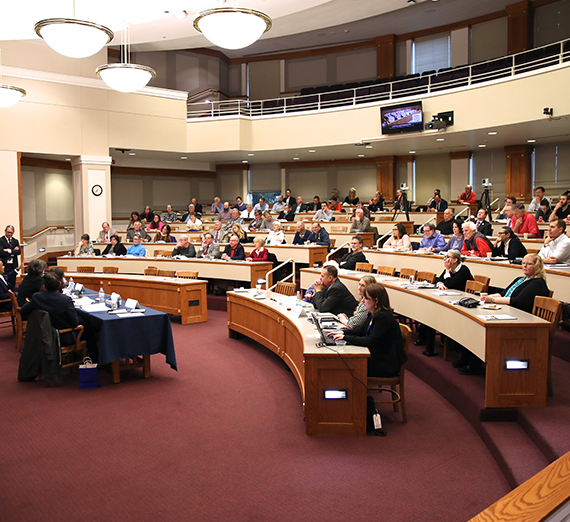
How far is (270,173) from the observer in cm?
2069

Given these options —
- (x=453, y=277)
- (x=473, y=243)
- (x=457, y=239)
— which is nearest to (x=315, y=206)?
(x=457, y=239)

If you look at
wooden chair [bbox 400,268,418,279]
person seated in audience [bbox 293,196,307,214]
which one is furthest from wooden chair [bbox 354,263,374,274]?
person seated in audience [bbox 293,196,307,214]

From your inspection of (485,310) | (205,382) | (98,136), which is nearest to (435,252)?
(485,310)

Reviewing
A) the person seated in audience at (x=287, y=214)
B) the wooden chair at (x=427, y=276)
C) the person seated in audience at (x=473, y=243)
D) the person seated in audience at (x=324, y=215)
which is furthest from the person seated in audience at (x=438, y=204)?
the wooden chair at (x=427, y=276)

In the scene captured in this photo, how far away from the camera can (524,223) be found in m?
8.96

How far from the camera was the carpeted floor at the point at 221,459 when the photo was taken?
2.98m

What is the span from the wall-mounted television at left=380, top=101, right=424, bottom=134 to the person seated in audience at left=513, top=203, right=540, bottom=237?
5.14 m

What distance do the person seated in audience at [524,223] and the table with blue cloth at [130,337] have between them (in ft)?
21.6

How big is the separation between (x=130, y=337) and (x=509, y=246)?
17.4 ft

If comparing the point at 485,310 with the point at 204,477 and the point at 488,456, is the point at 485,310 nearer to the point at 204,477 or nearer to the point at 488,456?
the point at 488,456

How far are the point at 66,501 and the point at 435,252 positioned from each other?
294 inches

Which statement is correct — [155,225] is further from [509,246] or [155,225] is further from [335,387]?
[335,387]

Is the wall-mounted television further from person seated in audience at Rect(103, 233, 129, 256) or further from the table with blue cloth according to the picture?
the table with blue cloth

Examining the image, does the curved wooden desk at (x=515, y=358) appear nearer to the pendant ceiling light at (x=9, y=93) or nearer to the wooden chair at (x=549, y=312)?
the wooden chair at (x=549, y=312)
